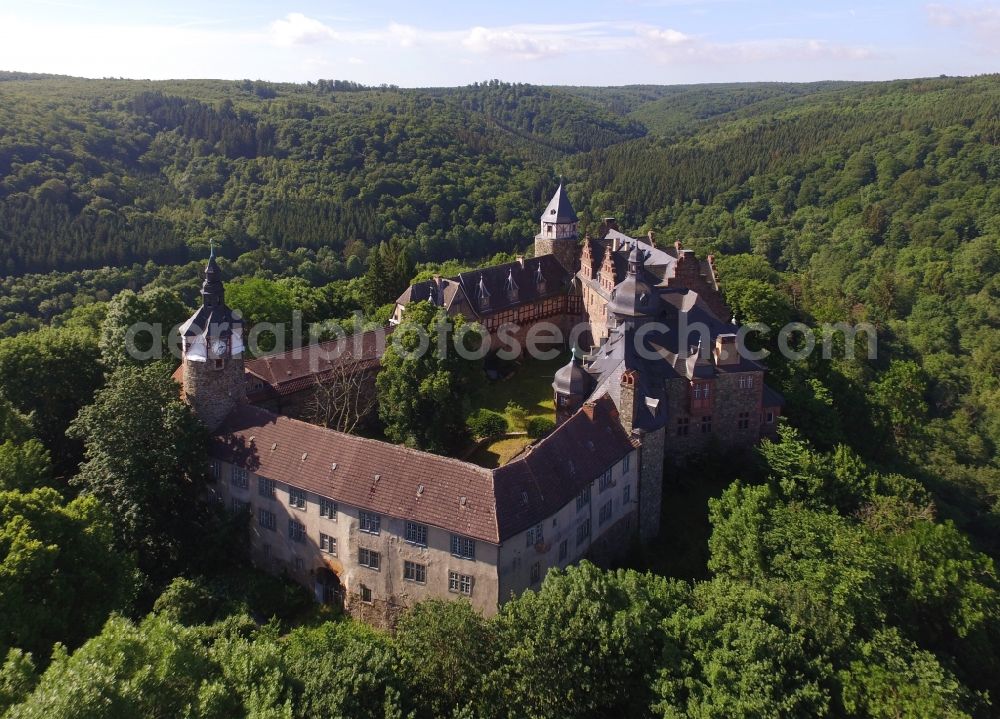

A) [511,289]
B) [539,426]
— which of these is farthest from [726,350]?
[511,289]

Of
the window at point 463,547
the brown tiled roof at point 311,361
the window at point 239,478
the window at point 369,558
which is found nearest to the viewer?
the window at point 463,547

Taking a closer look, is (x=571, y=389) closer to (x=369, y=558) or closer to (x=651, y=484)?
(x=651, y=484)

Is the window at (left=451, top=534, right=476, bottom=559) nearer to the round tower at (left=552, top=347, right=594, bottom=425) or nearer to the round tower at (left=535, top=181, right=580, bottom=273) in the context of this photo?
the round tower at (left=552, top=347, right=594, bottom=425)

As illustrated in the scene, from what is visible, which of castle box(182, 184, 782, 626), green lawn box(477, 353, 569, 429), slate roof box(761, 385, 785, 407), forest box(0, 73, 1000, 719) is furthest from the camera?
green lawn box(477, 353, 569, 429)

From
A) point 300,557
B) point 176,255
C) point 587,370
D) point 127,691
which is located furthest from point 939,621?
point 176,255

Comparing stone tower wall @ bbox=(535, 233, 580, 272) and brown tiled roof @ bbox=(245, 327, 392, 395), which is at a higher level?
stone tower wall @ bbox=(535, 233, 580, 272)

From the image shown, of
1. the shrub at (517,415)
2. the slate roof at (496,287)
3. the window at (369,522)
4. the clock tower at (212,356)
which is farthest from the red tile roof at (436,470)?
the slate roof at (496,287)

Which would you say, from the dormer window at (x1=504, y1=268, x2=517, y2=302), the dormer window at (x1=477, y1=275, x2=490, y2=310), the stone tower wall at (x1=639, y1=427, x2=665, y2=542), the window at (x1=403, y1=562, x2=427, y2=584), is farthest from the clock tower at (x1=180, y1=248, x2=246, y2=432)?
the dormer window at (x1=504, y1=268, x2=517, y2=302)

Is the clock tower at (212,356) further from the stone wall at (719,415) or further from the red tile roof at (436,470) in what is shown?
the stone wall at (719,415)
